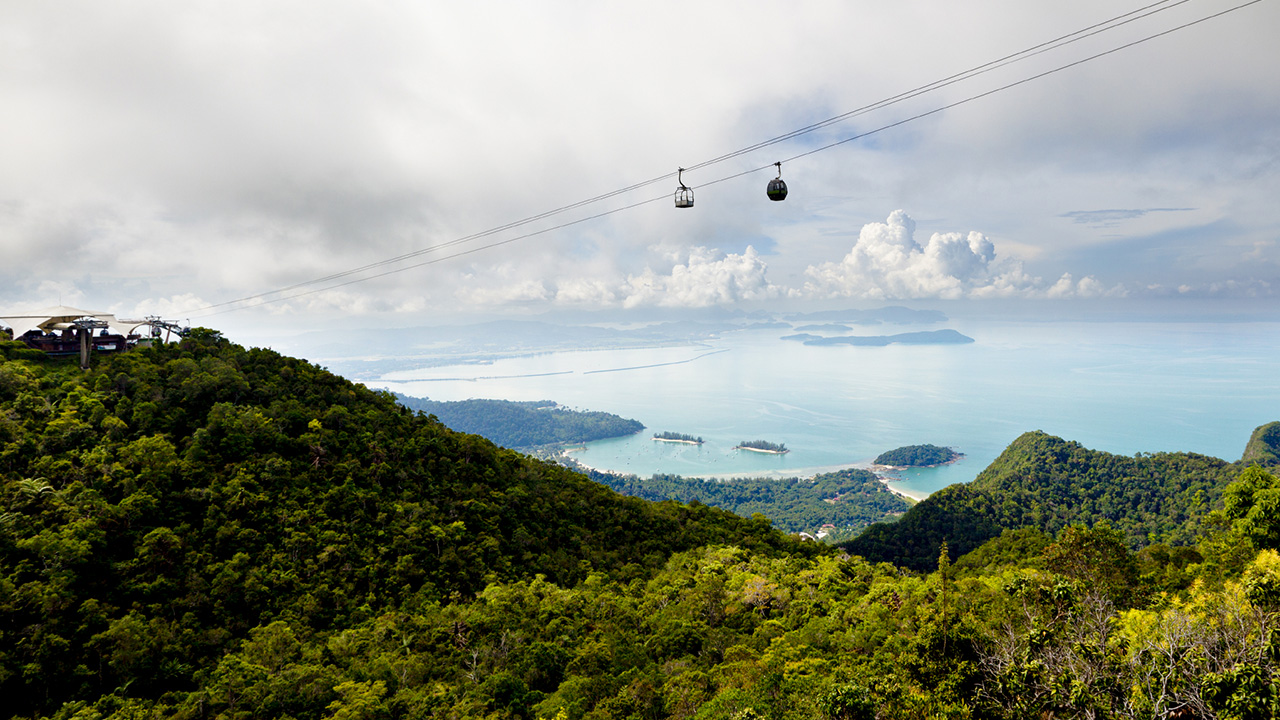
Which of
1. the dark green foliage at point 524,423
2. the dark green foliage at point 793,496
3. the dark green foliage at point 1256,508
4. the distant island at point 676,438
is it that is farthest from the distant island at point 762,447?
the dark green foliage at point 1256,508

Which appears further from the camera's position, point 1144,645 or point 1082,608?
point 1082,608

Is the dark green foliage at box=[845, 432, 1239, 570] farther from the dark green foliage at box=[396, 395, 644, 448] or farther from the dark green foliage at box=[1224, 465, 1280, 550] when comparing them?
the dark green foliage at box=[396, 395, 644, 448]

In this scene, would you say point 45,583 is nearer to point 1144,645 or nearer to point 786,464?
point 1144,645

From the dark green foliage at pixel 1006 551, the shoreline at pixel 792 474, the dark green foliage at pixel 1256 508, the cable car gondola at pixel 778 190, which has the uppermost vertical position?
the cable car gondola at pixel 778 190

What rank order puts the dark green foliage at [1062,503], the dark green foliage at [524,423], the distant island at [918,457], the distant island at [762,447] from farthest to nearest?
the dark green foliage at [524,423] → the distant island at [762,447] → the distant island at [918,457] → the dark green foliage at [1062,503]

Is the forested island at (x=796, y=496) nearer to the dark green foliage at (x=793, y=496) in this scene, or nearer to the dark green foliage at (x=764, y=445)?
the dark green foliage at (x=793, y=496)

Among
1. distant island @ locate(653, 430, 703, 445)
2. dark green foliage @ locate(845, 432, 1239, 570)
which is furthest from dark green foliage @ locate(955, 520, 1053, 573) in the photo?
distant island @ locate(653, 430, 703, 445)

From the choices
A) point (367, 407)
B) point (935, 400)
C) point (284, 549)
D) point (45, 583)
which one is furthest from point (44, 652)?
point (935, 400)
